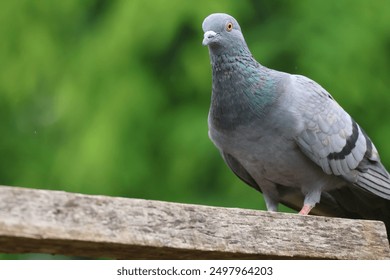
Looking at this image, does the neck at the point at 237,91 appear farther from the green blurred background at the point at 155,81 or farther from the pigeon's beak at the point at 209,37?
the green blurred background at the point at 155,81

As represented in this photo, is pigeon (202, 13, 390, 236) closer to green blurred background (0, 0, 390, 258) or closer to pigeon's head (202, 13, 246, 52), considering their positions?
pigeon's head (202, 13, 246, 52)

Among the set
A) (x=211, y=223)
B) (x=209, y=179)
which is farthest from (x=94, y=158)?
(x=211, y=223)

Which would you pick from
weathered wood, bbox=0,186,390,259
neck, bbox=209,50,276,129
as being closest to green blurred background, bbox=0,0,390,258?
neck, bbox=209,50,276,129

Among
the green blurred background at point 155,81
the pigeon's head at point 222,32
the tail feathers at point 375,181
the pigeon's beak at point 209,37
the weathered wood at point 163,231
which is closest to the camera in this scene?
the weathered wood at point 163,231

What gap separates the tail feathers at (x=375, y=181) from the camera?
472cm

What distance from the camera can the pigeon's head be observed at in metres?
4.46

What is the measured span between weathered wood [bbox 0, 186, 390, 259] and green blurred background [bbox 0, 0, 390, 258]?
3.43 m

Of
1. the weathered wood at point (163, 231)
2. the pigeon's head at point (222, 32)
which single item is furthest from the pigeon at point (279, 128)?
the weathered wood at point (163, 231)

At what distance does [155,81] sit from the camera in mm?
6965

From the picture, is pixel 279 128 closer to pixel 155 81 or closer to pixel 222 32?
pixel 222 32

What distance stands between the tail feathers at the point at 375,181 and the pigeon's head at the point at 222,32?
1.01 metres

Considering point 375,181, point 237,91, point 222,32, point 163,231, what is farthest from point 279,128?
point 163,231

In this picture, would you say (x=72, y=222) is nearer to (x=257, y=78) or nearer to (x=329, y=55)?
(x=257, y=78)

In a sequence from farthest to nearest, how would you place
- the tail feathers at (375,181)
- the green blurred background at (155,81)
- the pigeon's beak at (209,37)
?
the green blurred background at (155,81), the tail feathers at (375,181), the pigeon's beak at (209,37)
